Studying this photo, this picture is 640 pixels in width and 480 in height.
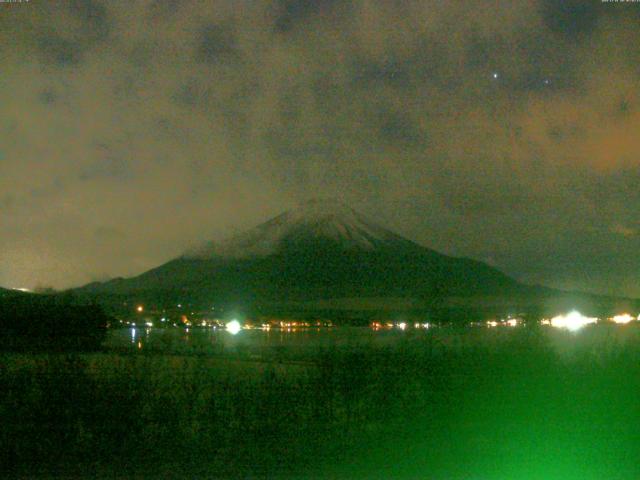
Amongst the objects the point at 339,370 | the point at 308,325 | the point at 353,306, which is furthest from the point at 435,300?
the point at 353,306

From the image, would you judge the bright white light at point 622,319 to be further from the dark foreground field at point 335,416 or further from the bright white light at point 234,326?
the dark foreground field at point 335,416

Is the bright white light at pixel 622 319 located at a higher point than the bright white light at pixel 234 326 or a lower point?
lower

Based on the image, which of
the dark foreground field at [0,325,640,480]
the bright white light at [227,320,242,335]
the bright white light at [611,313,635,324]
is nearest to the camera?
the dark foreground field at [0,325,640,480]

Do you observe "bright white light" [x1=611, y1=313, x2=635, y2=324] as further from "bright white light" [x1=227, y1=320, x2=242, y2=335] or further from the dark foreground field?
the dark foreground field

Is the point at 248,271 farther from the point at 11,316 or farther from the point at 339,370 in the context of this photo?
the point at 339,370

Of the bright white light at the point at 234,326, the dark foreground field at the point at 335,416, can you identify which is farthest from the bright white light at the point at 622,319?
the dark foreground field at the point at 335,416

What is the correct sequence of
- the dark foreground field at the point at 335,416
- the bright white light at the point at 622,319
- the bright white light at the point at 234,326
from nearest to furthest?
the dark foreground field at the point at 335,416
the bright white light at the point at 622,319
the bright white light at the point at 234,326

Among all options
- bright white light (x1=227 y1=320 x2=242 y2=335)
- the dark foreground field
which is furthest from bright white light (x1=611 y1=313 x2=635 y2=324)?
the dark foreground field

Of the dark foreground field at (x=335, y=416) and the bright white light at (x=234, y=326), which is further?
the bright white light at (x=234, y=326)

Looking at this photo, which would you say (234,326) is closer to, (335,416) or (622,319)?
(622,319)
